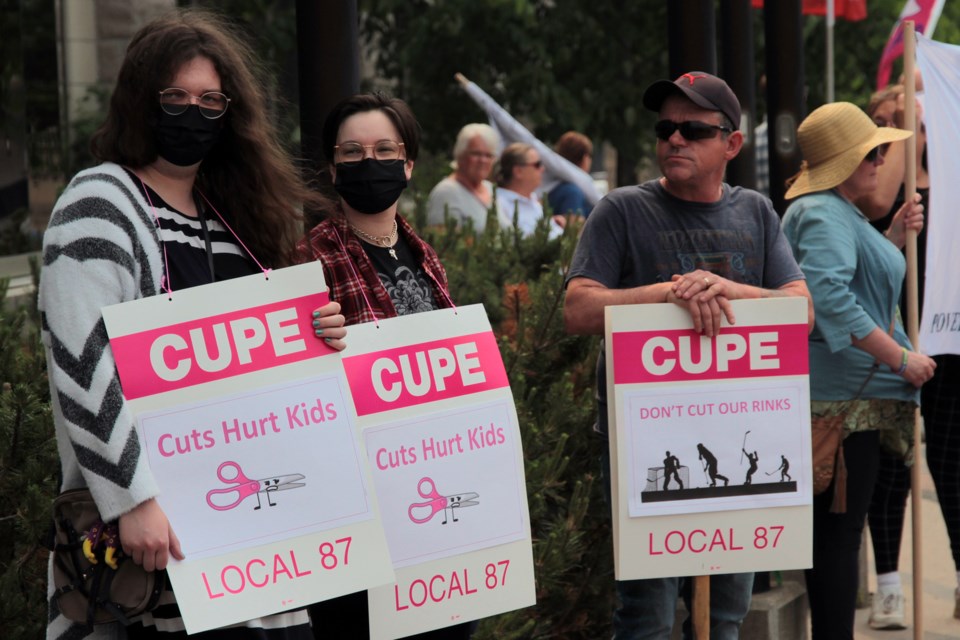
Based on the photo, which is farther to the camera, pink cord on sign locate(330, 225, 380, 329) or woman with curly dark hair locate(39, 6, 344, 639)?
pink cord on sign locate(330, 225, 380, 329)

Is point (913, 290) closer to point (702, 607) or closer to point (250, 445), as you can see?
point (702, 607)

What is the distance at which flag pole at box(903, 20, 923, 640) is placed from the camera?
5.51 m

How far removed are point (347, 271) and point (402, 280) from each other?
18cm

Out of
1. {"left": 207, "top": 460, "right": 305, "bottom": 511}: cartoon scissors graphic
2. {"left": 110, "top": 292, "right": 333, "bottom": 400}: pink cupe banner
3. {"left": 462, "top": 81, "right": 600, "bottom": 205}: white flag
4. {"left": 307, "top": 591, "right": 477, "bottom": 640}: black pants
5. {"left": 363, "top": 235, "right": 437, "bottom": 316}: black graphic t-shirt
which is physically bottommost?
{"left": 307, "top": 591, "right": 477, "bottom": 640}: black pants

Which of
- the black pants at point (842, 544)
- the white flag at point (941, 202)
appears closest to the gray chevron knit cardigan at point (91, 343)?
the black pants at point (842, 544)

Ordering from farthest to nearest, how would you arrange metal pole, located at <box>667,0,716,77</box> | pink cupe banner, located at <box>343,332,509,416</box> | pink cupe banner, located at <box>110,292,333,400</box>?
metal pole, located at <box>667,0,716,77</box>
pink cupe banner, located at <box>343,332,509,416</box>
pink cupe banner, located at <box>110,292,333,400</box>

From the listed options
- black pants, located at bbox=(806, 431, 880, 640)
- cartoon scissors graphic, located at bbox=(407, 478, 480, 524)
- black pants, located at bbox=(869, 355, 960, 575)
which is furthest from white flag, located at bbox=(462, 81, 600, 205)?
cartoon scissors graphic, located at bbox=(407, 478, 480, 524)

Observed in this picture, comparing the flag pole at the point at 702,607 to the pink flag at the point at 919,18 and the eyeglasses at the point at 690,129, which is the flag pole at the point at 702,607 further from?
the pink flag at the point at 919,18

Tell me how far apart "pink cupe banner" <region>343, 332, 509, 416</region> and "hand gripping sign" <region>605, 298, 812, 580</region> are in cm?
57

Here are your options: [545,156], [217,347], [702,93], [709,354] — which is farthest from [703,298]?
[545,156]

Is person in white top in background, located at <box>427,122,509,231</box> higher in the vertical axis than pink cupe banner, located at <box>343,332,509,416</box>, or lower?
higher

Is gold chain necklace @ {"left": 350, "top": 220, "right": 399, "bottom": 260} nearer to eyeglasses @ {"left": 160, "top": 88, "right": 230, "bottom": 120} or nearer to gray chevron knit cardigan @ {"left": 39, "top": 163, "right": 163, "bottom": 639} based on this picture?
eyeglasses @ {"left": 160, "top": 88, "right": 230, "bottom": 120}

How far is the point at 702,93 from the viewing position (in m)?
4.28

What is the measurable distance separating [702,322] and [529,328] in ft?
4.24
